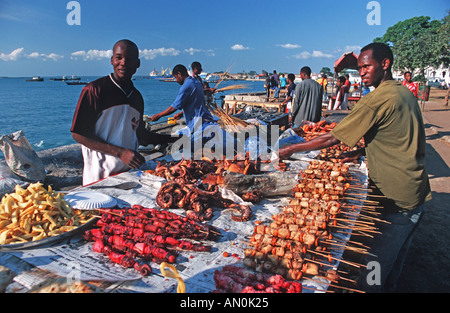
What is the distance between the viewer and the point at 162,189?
11.1 ft

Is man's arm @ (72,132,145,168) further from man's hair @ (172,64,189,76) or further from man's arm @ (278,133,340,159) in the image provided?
man's hair @ (172,64,189,76)

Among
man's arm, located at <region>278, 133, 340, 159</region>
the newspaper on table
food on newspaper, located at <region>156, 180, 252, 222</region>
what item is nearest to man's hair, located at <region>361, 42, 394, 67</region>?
man's arm, located at <region>278, 133, 340, 159</region>

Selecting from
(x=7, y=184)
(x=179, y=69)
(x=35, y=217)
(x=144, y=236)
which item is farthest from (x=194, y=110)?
(x=7, y=184)

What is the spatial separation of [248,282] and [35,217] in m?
2.07

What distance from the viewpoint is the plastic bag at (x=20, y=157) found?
6576mm

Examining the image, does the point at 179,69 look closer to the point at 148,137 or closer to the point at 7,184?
the point at 148,137

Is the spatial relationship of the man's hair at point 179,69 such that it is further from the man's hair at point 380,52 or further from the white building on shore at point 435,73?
the white building on shore at point 435,73

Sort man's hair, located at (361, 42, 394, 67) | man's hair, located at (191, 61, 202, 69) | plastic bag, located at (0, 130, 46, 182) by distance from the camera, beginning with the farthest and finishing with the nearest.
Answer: man's hair, located at (191, 61, 202, 69)
plastic bag, located at (0, 130, 46, 182)
man's hair, located at (361, 42, 394, 67)

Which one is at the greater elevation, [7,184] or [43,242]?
[43,242]

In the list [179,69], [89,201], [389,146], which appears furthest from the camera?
[179,69]

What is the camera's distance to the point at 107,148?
3598 millimetres

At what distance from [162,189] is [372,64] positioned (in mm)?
2814

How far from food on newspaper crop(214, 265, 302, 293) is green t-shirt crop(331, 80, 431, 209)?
1.71m

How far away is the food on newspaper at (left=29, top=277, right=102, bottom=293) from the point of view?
6.10 ft
